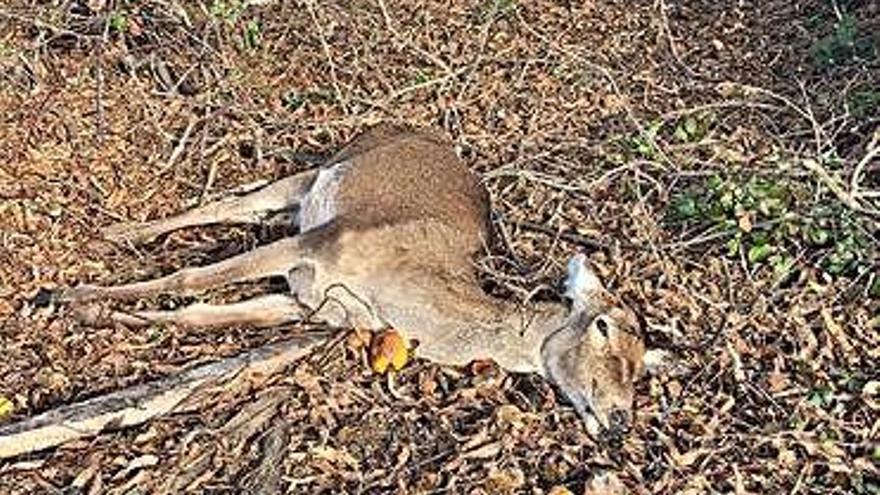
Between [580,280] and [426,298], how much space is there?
2.10 ft

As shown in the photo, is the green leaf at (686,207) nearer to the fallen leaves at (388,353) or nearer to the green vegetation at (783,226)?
the green vegetation at (783,226)

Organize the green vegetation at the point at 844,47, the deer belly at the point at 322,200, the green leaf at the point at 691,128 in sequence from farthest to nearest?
the green vegetation at the point at 844,47 < the green leaf at the point at 691,128 < the deer belly at the point at 322,200

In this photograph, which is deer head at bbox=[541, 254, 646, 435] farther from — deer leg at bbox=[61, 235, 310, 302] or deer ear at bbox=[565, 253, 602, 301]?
deer leg at bbox=[61, 235, 310, 302]

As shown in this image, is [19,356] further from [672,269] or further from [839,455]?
[839,455]

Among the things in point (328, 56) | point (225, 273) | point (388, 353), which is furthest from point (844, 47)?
point (225, 273)

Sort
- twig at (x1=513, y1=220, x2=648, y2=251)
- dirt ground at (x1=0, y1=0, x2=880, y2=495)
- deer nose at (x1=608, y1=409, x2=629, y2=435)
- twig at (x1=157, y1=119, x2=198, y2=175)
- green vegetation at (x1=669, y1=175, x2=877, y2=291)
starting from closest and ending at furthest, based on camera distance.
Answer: dirt ground at (x1=0, y1=0, x2=880, y2=495) < deer nose at (x1=608, y1=409, x2=629, y2=435) < green vegetation at (x1=669, y1=175, x2=877, y2=291) < twig at (x1=513, y1=220, x2=648, y2=251) < twig at (x1=157, y1=119, x2=198, y2=175)

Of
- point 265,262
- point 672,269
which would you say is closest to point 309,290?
point 265,262

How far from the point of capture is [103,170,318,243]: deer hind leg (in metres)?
6.39

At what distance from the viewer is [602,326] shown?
18.2 feet

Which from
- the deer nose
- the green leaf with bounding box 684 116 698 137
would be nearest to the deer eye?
the deer nose

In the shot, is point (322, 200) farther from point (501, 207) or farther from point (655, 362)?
point (655, 362)

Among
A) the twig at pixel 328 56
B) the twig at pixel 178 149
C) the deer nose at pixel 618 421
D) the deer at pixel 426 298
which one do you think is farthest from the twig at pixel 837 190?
the twig at pixel 178 149

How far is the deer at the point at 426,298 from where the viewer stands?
552 centimetres

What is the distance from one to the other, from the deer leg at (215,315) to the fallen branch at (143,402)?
0.70ft
